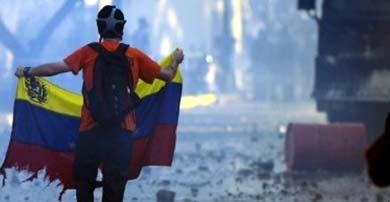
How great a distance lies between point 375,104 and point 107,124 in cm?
1010

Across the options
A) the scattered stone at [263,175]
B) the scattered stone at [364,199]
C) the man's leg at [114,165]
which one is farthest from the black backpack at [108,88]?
the scattered stone at [263,175]

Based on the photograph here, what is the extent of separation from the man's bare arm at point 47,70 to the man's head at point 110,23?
0.97 ft

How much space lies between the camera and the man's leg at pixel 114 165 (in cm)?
595

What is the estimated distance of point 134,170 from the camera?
6.73 m

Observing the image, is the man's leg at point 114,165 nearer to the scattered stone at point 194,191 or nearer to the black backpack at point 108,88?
the black backpack at point 108,88

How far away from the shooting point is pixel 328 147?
1328 cm

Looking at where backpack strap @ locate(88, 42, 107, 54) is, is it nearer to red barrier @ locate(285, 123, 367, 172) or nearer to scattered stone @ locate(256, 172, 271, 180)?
scattered stone @ locate(256, 172, 271, 180)

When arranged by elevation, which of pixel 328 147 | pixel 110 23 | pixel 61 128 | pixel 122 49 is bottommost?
pixel 328 147

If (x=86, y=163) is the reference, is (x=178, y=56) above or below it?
above

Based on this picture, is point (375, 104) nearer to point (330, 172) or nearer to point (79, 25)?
point (330, 172)

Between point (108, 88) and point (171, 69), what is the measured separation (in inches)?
22.7

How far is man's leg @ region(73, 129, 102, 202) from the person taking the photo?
5918 mm

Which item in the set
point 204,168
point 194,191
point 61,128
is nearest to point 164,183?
point 194,191

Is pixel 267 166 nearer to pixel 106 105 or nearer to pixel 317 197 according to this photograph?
pixel 317 197
